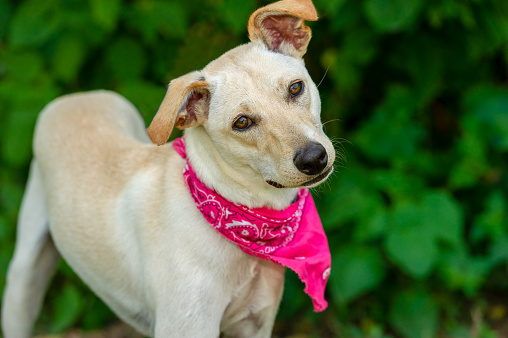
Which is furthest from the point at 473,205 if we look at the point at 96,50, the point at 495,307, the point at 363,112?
the point at 96,50

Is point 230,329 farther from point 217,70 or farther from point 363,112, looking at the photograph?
point 363,112

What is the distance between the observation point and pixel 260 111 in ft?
8.44

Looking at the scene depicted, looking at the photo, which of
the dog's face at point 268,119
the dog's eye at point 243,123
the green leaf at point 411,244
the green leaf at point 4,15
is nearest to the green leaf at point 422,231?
the green leaf at point 411,244

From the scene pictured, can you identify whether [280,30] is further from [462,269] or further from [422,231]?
[462,269]

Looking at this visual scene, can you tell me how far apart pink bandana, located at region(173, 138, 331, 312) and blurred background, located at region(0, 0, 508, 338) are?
1.23 metres

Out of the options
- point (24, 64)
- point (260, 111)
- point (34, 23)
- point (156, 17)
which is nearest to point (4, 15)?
point (24, 64)

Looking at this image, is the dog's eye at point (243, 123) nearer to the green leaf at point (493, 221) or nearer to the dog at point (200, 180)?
the dog at point (200, 180)

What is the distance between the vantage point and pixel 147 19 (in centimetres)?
451

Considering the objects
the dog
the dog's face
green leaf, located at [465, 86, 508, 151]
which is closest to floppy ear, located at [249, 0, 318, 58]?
the dog

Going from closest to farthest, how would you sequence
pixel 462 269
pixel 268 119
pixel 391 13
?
pixel 268 119
pixel 391 13
pixel 462 269

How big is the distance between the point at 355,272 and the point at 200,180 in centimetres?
192

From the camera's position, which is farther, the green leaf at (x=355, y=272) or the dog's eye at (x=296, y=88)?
the green leaf at (x=355, y=272)

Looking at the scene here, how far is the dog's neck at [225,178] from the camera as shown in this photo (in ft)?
9.05

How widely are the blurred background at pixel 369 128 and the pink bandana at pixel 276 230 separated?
1230 mm
